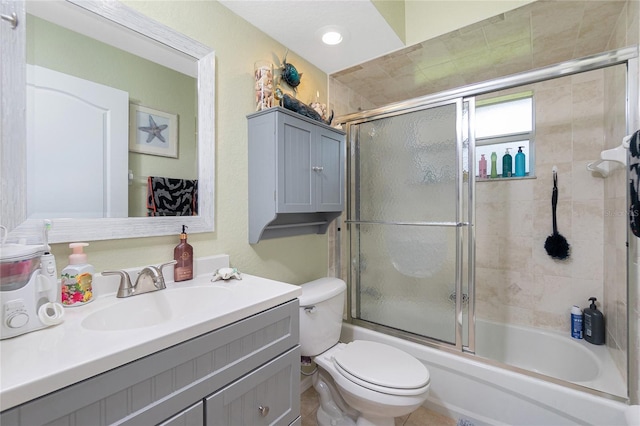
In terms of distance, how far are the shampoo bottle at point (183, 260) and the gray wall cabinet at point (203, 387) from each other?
0.48 m

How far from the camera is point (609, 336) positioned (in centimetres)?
175

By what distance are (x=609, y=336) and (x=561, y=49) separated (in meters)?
1.84

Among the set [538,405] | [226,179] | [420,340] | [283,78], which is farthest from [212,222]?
[538,405]

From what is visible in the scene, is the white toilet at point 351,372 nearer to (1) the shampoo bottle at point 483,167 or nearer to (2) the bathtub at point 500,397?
(2) the bathtub at point 500,397

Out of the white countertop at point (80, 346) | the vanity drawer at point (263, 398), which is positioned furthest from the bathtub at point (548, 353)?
the white countertop at point (80, 346)

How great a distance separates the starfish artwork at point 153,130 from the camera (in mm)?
1150

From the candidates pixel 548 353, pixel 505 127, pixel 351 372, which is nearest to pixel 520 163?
pixel 505 127

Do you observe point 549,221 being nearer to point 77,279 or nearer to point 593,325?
point 593,325

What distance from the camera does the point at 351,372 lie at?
1350 mm

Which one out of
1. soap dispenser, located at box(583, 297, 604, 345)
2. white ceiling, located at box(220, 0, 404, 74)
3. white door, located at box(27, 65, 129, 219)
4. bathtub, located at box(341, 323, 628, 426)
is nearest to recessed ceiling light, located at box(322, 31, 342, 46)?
white ceiling, located at box(220, 0, 404, 74)

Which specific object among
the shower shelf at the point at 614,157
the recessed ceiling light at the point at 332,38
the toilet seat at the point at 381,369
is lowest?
the toilet seat at the point at 381,369

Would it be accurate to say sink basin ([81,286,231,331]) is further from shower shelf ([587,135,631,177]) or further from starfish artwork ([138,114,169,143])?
shower shelf ([587,135,631,177])

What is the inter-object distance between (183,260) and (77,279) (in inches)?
14.0

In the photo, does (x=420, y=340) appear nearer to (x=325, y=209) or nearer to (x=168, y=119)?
(x=325, y=209)
